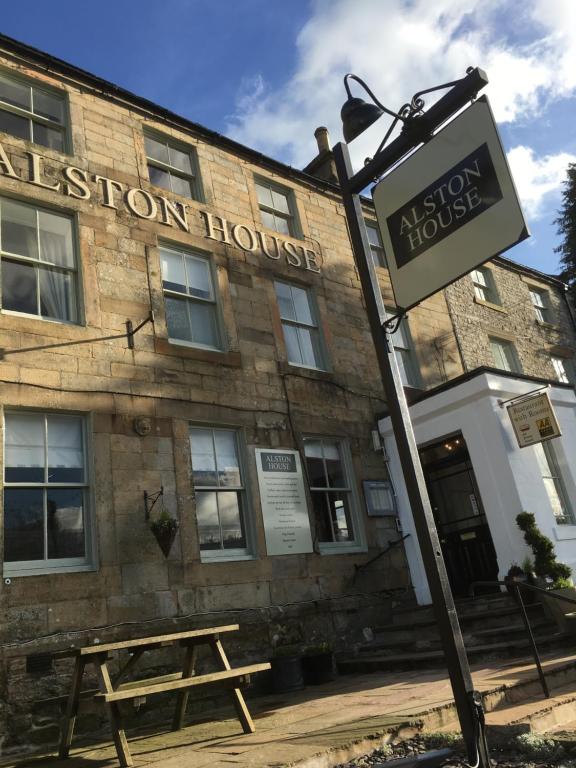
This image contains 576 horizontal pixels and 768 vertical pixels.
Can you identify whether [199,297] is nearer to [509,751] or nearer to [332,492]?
[332,492]

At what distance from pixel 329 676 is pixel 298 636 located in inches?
30.5

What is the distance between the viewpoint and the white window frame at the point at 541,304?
1791 centimetres

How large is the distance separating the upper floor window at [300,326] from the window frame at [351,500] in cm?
141

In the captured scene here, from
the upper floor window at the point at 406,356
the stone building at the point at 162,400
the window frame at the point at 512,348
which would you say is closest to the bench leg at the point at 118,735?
the stone building at the point at 162,400

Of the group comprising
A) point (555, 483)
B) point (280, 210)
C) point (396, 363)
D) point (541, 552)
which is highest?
point (280, 210)

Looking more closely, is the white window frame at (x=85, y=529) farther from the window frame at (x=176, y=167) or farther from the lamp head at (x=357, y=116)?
the lamp head at (x=357, y=116)

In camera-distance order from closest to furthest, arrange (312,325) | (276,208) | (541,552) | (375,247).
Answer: (541,552)
(312,325)
(276,208)
(375,247)

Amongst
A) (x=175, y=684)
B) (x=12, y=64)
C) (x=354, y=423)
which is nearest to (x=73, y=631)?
(x=175, y=684)

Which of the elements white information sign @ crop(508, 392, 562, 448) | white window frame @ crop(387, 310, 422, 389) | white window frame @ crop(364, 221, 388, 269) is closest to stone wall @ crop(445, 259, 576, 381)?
white window frame @ crop(387, 310, 422, 389)

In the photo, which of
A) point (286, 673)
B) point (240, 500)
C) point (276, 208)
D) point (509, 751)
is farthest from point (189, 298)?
point (509, 751)

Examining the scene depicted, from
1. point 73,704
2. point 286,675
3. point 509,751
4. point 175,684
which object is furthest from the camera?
point 286,675

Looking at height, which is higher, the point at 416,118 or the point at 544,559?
the point at 416,118

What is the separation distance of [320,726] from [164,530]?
335 cm

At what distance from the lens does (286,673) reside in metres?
7.94
